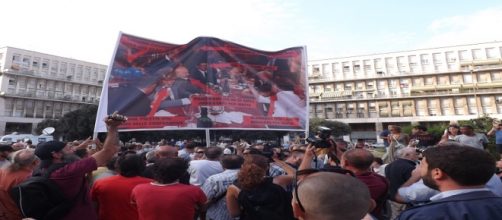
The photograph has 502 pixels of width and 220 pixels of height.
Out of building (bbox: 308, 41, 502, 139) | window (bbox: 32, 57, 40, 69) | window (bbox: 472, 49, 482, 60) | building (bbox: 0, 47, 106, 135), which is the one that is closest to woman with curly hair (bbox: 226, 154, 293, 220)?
building (bbox: 0, 47, 106, 135)

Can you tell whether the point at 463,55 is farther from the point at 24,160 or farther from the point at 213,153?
the point at 24,160

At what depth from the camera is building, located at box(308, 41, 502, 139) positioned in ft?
183

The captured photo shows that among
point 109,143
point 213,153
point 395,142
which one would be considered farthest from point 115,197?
point 395,142

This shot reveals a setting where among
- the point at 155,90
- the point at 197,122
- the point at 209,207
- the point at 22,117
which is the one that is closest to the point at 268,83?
the point at 197,122

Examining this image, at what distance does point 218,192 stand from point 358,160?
157 cm

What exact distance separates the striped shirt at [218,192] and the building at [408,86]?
6296cm

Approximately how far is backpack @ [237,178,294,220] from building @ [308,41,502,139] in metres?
63.2

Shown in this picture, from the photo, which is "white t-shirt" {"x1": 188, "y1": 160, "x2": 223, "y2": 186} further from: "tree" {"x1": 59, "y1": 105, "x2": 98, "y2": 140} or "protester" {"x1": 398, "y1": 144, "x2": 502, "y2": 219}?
"tree" {"x1": 59, "y1": 105, "x2": 98, "y2": 140}

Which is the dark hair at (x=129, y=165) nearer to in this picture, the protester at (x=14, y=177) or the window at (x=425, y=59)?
the protester at (x=14, y=177)

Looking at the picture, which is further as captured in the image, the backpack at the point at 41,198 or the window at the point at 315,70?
the window at the point at 315,70

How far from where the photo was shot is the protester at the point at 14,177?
9.96ft

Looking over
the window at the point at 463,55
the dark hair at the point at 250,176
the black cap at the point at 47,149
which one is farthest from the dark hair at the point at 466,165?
the window at the point at 463,55

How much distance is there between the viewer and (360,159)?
10.5 feet

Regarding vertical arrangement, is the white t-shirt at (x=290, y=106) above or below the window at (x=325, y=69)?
below
